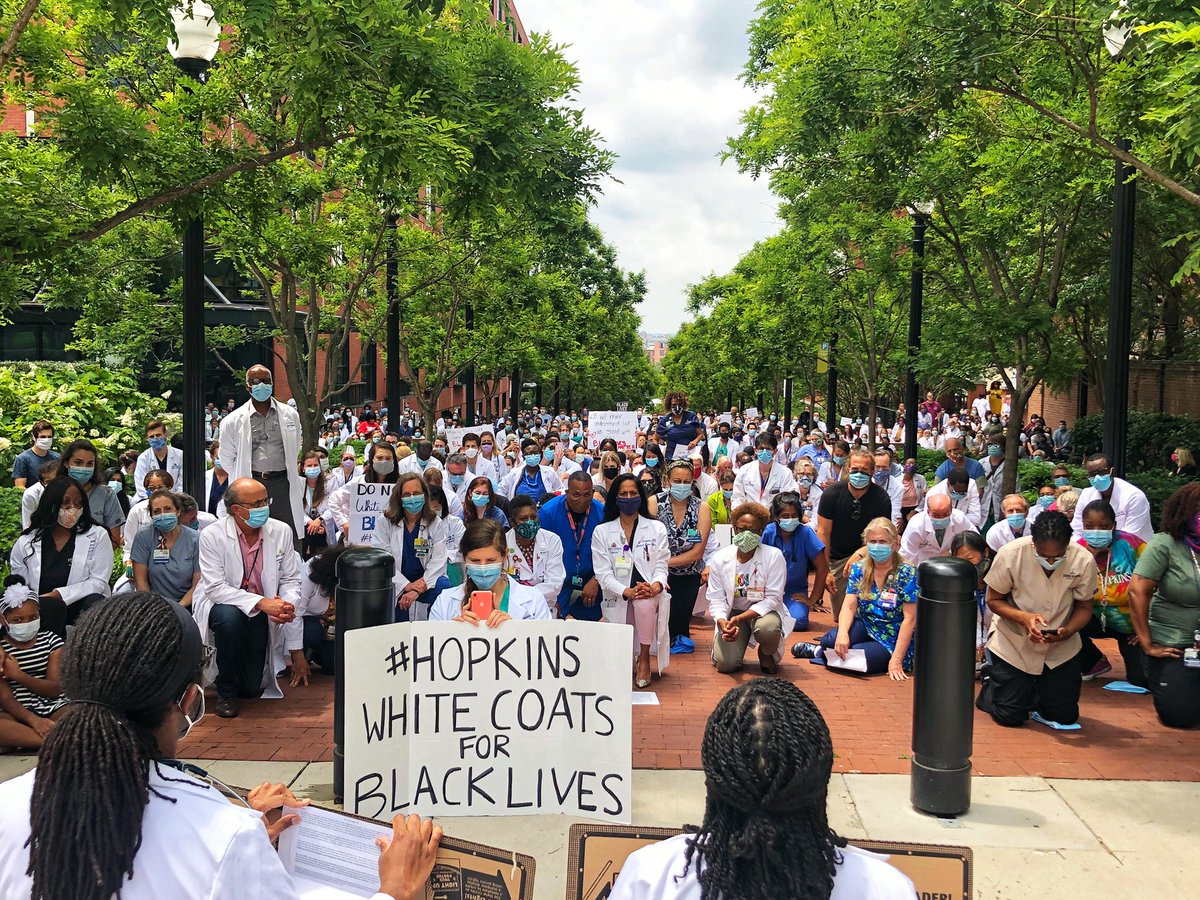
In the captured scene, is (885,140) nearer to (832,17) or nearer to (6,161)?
(832,17)

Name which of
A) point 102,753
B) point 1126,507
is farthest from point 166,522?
point 1126,507

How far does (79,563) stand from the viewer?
322 inches

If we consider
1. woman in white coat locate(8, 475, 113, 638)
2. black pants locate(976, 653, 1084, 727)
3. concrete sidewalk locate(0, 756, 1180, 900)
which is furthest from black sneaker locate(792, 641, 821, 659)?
woman in white coat locate(8, 475, 113, 638)

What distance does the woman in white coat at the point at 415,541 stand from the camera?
8.91 metres

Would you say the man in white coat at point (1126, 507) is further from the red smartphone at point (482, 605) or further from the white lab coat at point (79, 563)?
the white lab coat at point (79, 563)

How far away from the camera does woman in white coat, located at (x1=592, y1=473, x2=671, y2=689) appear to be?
28.5ft

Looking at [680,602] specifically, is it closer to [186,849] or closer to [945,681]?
[945,681]

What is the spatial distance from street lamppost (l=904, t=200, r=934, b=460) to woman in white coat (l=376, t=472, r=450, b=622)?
10.6 m

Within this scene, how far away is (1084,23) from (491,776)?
9.00m

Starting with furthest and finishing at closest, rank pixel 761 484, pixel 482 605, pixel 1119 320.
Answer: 1. pixel 761 484
2. pixel 1119 320
3. pixel 482 605

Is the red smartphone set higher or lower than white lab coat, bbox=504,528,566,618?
higher

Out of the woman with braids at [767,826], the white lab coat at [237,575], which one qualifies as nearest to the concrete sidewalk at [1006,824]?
the white lab coat at [237,575]

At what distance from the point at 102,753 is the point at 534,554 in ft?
21.8

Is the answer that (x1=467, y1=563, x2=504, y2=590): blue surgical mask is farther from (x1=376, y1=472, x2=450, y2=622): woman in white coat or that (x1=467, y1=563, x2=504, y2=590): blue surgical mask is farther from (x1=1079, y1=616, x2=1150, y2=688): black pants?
(x1=1079, y1=616, x2=1150, y2=688): black pants
